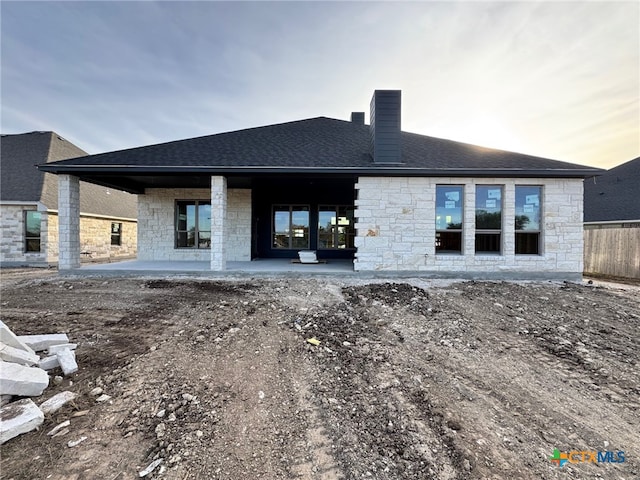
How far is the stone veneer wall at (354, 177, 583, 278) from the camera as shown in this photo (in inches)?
344

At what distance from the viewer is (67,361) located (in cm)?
332

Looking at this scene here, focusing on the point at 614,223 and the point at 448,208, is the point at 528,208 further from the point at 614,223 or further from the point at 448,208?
the point at 614,223

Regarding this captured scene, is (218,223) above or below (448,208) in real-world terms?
below

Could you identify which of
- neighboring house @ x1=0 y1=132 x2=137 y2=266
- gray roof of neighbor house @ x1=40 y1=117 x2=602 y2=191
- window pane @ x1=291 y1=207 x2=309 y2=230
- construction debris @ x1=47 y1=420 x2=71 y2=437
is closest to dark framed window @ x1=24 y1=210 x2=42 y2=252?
neighboring house @ x1=0 y1=132 x2=137 y2=266

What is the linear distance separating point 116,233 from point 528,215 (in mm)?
21295

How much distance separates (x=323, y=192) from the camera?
12.8 metres

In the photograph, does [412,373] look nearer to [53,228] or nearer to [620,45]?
[620,45]

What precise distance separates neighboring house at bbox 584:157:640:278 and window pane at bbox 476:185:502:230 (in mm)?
5488

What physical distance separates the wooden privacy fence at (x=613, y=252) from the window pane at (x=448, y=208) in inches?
265

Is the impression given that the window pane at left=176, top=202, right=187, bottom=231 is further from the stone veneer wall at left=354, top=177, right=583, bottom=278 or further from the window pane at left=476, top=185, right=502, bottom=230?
the window pane at left=476, top=185, right=502, bottom=230

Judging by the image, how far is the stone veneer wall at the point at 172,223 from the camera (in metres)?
12.2

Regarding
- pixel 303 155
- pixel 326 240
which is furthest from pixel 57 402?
pixel 326 240

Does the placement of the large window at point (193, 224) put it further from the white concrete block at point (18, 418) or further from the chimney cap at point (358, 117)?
the white concrete block at point (18, 418)

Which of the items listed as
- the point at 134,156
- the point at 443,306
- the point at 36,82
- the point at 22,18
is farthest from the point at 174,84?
the point at 443,306
